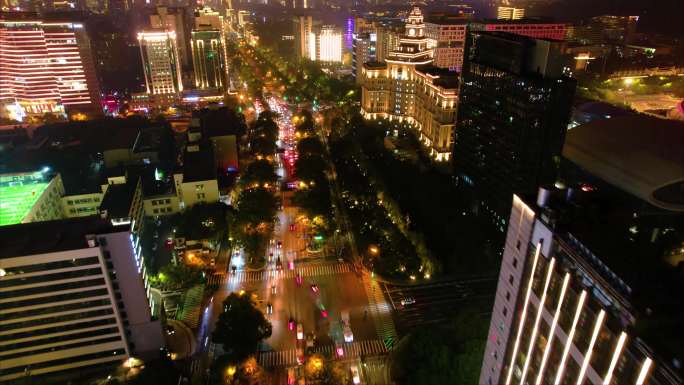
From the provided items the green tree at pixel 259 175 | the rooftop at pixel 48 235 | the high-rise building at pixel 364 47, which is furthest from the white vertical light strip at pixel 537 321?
the high-rise building at pixel 364 47

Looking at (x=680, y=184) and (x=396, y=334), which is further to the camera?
(x=396, y=334)

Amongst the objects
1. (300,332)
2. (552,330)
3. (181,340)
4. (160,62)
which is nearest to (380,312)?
(300,332)

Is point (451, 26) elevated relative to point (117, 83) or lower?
elevated

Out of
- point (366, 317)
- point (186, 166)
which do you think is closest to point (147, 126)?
point (186, 166)

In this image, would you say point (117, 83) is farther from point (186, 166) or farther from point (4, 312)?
point (4, 312)

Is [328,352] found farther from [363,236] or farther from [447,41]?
[447,41]
